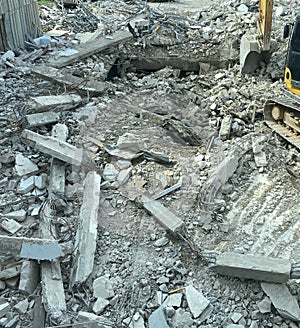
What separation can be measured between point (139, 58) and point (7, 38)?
9.95 ft

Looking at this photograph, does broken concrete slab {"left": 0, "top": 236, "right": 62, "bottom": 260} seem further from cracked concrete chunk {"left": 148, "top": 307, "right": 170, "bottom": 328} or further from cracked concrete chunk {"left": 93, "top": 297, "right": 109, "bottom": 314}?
cracked concrete chunk {"left": 148, "top": 307, "right": 170, "bottom": 328}

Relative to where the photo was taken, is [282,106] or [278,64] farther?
[278,64]

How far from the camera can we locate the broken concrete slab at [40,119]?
706 cm

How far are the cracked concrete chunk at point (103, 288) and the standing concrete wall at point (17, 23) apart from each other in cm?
701

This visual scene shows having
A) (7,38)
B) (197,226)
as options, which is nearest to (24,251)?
(197,226)

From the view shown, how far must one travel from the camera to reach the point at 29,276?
15.5 ft

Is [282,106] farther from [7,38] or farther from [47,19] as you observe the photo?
[47,19]

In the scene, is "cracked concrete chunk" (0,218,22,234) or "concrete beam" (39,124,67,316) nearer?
"concrete beam" (39,124,67,316)

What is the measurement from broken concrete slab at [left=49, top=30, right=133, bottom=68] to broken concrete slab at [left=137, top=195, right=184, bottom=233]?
15.9ft

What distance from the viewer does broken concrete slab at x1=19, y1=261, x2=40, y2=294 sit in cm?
468

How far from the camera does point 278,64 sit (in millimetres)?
9758

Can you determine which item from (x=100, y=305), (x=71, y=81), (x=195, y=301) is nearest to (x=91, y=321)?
(x=100, y=305)

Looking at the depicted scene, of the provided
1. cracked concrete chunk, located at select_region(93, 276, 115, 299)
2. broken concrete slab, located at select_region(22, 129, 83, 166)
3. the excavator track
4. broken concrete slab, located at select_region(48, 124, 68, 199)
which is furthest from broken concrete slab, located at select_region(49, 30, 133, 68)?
cracked concrete chunk, located at select_region(93, 276, 115, 299)

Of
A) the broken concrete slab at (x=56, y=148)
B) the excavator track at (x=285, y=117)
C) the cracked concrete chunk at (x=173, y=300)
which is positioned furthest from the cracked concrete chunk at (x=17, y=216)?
the excavator track at (x=285, y=117)
